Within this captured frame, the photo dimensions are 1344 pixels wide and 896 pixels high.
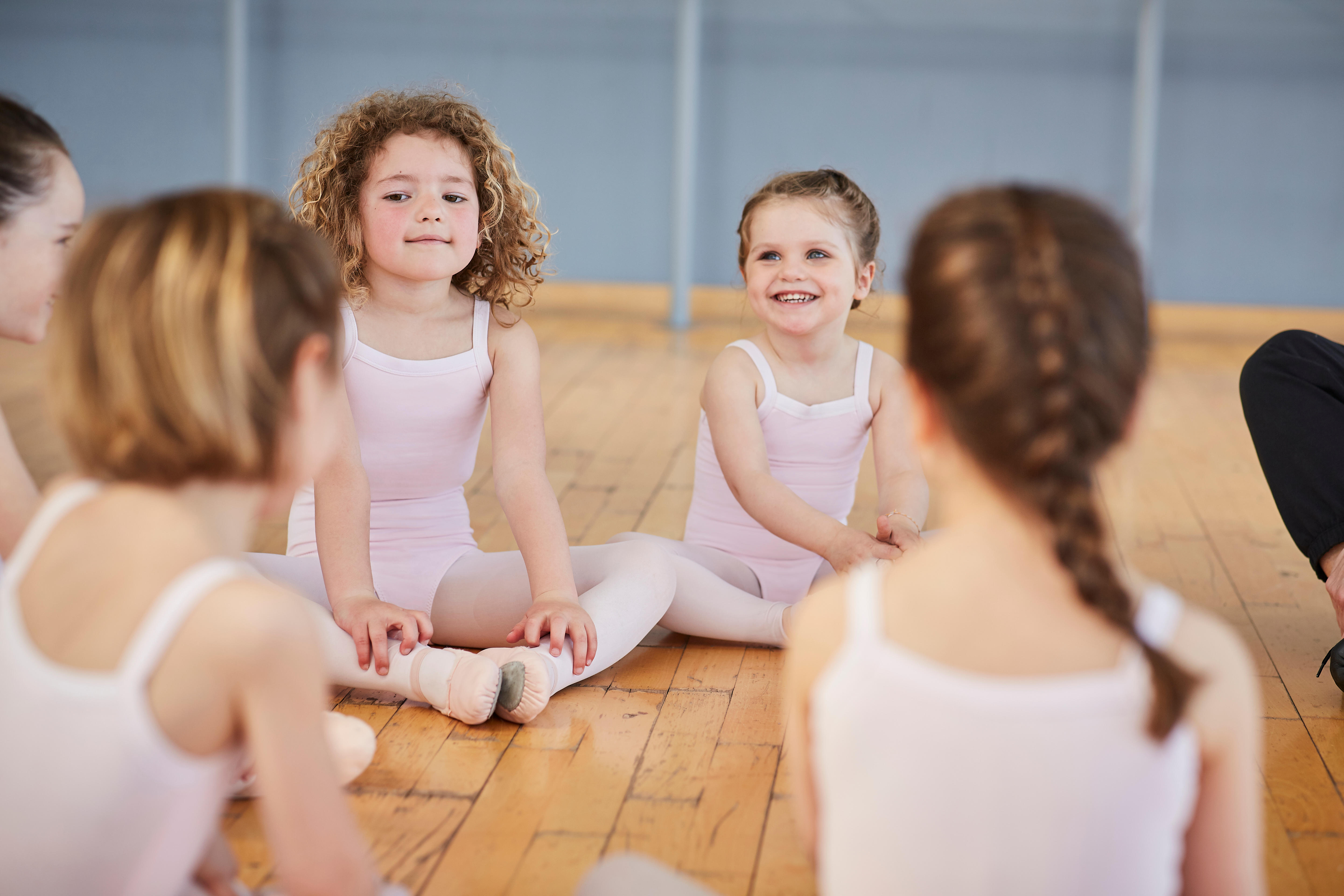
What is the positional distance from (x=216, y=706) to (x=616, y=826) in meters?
0.60

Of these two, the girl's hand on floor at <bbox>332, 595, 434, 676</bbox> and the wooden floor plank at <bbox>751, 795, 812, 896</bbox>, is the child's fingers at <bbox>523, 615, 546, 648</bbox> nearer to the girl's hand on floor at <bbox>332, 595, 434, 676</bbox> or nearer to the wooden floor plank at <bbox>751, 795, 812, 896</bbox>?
the girl's hand on floor at <bbox>332, 595, 434, 676</bbox>

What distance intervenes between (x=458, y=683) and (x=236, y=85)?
13.9 ft

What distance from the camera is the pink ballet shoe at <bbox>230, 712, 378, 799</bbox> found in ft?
3.98

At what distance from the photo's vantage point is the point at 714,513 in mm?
1889

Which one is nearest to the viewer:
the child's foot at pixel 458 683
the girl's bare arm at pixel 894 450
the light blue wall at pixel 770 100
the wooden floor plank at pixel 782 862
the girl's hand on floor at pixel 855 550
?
the wooden floor plank at pixel 782 862

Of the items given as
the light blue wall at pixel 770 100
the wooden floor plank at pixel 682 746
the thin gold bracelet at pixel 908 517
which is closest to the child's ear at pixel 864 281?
the thin gold bracelet at pixel 908 517

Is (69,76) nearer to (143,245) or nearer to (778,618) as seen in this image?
(778,618)

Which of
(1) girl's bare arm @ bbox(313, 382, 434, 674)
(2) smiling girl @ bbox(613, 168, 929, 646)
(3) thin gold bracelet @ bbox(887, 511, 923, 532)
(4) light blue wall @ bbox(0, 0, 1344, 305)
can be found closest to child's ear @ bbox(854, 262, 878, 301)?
(2) smiling girl @ bbox(613, 168, 929, 646)

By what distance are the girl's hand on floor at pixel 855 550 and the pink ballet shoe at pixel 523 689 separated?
1.42 feet

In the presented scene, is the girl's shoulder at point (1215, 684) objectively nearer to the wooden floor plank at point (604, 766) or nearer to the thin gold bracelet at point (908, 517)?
the wooden floor plank at point (604, 766)

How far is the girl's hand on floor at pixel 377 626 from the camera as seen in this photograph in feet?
4.75

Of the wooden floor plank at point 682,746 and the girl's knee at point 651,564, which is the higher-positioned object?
the girl's knee at point 651,564

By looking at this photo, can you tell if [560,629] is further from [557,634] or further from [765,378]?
[765,378]

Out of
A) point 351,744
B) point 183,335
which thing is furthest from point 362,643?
point 183,335
